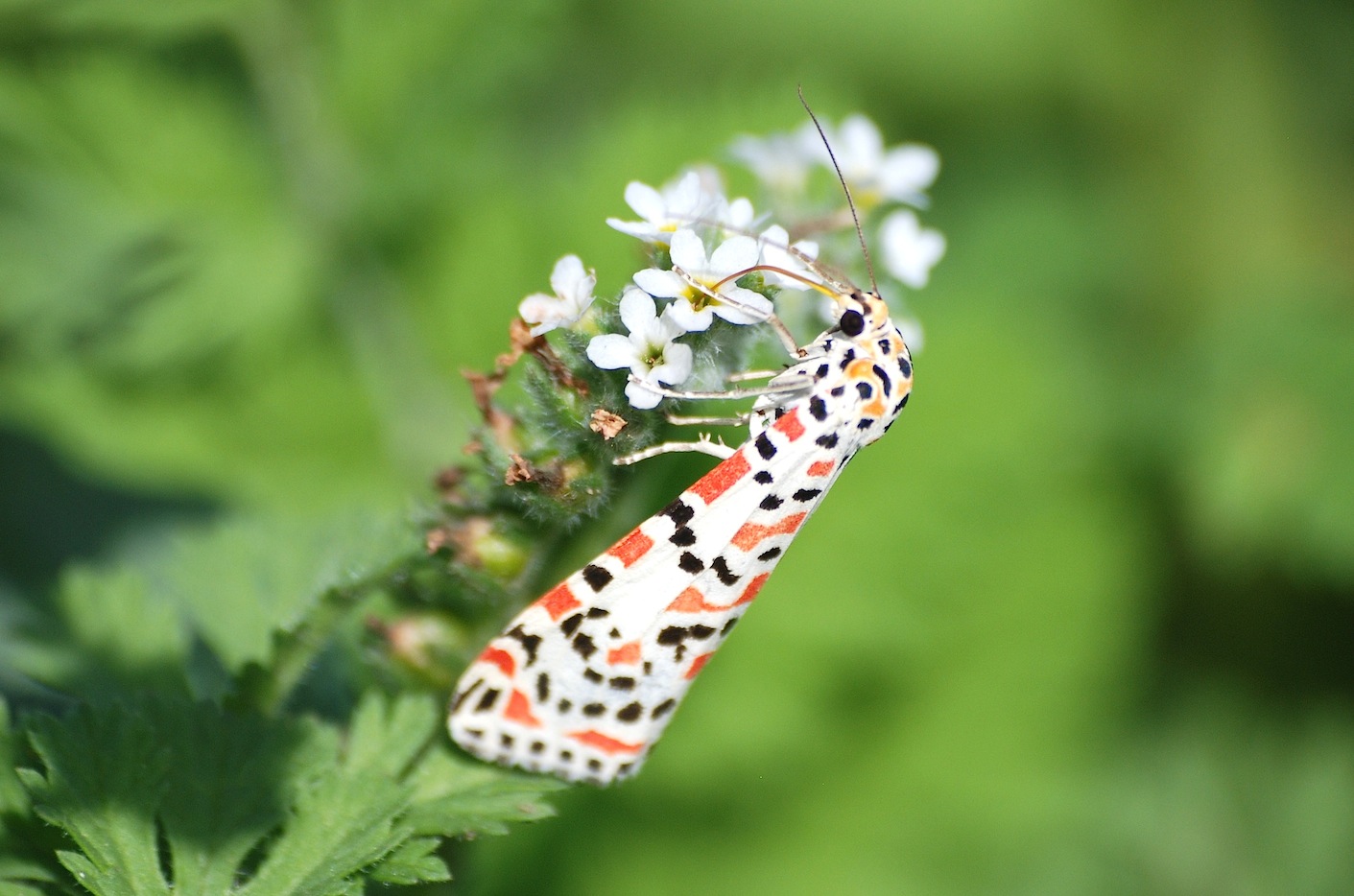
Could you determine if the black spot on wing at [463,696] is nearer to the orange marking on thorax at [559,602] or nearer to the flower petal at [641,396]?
the orange marking on thorax at [559,602]

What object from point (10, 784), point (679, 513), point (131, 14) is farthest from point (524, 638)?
point (131, 14)

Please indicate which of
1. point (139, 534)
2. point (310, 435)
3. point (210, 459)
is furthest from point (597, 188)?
point (139, 534)

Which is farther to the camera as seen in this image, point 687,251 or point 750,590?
point 750,590

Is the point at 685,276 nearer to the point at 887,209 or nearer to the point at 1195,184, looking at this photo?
the point at 887,209

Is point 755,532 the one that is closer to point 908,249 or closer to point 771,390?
point 771,390

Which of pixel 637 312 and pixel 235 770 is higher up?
pixel 637 312

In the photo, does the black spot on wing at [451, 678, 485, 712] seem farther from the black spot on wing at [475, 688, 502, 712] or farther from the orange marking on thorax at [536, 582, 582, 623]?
the orange marking on thorax at [536, 582, 582, 623]

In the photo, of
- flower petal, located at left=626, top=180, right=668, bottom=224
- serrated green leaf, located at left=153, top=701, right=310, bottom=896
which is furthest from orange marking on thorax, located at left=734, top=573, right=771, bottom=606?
serrated green leaf, located at left=153, top=701, right=310, bottom=896
